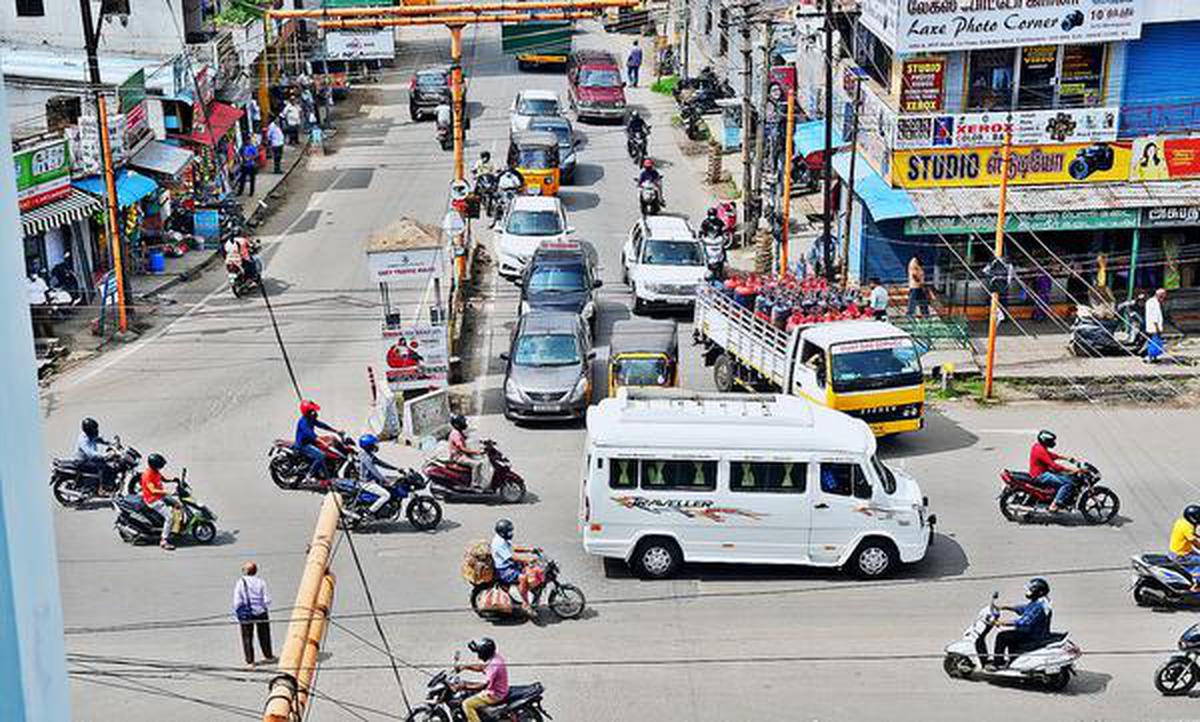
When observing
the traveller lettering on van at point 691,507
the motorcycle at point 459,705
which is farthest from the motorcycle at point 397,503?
the motorcycle at point 459,705

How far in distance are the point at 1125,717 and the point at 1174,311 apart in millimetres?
17342

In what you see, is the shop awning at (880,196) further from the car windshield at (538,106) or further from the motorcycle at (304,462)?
the car windshield at (538,106)

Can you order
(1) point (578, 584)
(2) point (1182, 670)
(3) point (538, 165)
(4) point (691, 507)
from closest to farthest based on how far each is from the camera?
1. (2) point (1182, 670)
2. (4) point (691, 507)
3. (1) point (578, 584)
4. (3) point (538, 165)

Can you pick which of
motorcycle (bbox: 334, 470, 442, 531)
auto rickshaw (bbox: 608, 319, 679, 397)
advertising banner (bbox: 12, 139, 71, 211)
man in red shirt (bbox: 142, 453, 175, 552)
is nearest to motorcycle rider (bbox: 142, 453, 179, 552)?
man in red shirt (bbox: 142, 453, 175, 552)

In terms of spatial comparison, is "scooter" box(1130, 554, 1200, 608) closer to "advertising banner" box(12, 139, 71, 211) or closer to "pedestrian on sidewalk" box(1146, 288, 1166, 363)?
"pedestrian on sidewalk" box(1146, 288, 1166, 363)

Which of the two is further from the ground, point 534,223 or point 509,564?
point 534,223

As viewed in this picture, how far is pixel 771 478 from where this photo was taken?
19.7m

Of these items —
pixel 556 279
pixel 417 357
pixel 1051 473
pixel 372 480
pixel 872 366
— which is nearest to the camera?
pixel 372 480

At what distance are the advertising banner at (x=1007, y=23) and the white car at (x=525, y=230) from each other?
29.3ft

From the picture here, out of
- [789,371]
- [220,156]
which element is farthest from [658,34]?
[789,371]

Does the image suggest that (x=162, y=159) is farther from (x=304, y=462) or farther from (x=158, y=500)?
(x=158, y=500)

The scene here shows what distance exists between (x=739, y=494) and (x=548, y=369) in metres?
8.03

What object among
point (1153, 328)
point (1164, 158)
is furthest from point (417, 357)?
point (1164, 158)

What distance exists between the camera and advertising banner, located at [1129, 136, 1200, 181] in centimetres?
3198
